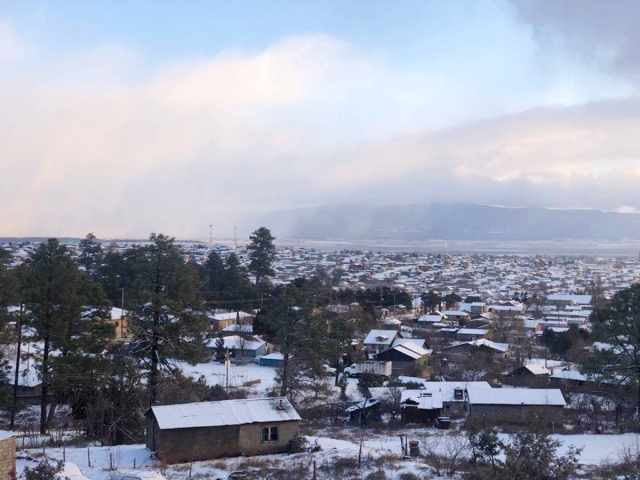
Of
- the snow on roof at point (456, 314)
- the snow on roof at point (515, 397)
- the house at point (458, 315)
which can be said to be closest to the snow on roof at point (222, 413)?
the snow on roof at point (515, 397)

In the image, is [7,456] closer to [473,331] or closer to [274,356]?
[274,356]

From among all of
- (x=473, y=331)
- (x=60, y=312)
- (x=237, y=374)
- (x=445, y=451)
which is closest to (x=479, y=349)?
(x=473, y=331)

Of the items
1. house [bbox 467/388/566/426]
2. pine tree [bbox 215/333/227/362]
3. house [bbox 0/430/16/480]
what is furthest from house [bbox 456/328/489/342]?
house [bbox 0/430/16/480]

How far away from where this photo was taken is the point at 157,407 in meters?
16.1

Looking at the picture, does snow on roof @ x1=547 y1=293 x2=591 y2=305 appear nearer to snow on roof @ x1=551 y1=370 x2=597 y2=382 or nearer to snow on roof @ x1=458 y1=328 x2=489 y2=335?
snow on roof @ x1=458 y1=328 x2=489 y2=335

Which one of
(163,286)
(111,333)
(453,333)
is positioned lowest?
(453,333)

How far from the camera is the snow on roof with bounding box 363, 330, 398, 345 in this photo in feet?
124

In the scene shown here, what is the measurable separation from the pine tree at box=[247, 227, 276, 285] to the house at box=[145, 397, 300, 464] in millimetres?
33975

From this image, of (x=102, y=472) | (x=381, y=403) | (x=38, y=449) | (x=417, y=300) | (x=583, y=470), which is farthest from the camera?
(x=417, y=300)

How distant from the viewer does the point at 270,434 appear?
1623 centimetres

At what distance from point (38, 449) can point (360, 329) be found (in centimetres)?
2970

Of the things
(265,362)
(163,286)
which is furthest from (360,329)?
(163,286)

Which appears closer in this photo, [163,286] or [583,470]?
[583,470]

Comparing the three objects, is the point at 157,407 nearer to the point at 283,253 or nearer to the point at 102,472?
the point at 102,472
